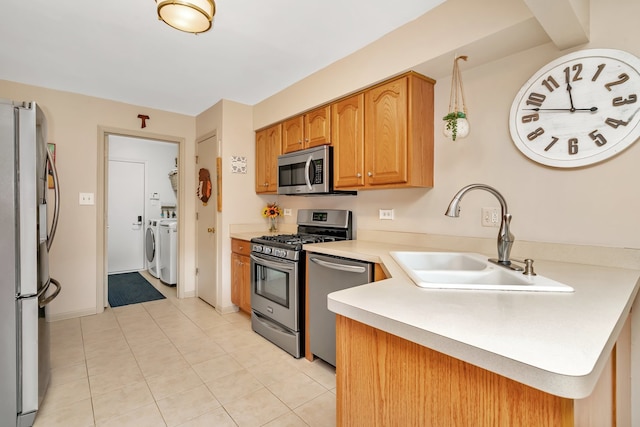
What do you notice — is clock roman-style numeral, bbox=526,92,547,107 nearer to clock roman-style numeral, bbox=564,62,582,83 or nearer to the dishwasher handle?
clock roman-style numeral, bbox=564,62,582,83

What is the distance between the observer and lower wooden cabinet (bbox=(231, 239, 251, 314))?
10.1 feet

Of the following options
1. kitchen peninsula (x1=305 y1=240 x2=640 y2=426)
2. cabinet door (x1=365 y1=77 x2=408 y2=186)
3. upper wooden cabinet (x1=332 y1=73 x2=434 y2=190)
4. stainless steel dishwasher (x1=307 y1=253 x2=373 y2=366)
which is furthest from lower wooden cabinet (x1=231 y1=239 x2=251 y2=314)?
kitchen peninsula (x1=305 y1=240 x2=640 y2=426)

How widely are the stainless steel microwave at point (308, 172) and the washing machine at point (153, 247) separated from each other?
2756 mm

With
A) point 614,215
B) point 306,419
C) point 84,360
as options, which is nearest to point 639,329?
point 614,215

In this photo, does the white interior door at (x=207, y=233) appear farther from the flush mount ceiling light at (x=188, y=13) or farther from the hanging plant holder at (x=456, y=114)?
the hanging plant holder at (x=456, y=114)

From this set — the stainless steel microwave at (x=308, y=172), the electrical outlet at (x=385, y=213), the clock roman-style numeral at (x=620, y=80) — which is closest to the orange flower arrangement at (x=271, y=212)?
the stainless steel microwave at (x=308, y=172)

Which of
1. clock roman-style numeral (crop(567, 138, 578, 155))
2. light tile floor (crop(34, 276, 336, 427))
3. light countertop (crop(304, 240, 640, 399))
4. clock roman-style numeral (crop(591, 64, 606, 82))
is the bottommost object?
light tile floor (crop(34, 276, 336, 427))

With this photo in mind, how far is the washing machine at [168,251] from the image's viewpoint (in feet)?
13.9

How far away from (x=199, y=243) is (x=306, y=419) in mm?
2705

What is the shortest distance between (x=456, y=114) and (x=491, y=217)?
669mm

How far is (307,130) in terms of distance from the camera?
2.83 meters

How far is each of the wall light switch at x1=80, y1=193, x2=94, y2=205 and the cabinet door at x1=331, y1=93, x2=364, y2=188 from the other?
8.72 feet

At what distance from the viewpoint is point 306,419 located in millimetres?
1707

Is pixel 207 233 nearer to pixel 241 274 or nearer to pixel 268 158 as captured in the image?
pixel 241 274
